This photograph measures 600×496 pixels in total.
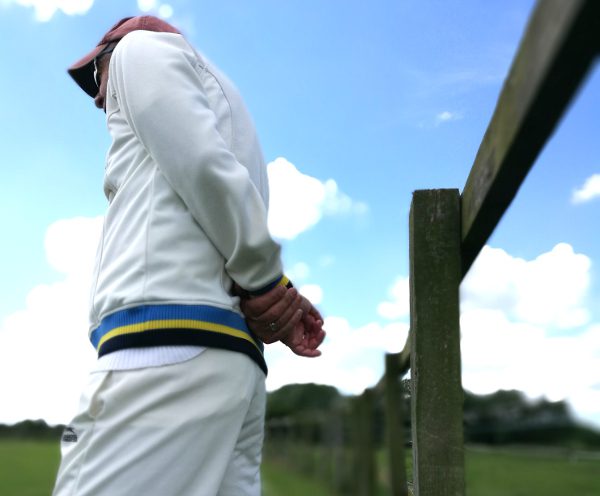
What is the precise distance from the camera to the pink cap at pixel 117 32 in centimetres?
169

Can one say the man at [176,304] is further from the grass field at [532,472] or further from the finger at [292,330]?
the grass field at [532,472]

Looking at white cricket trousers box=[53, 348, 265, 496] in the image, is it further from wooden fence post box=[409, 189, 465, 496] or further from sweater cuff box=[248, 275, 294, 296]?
wooden fence post box=[409, 189, 465, 496]

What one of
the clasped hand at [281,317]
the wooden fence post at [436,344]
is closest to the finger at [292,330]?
the clasped hand at [281,317]

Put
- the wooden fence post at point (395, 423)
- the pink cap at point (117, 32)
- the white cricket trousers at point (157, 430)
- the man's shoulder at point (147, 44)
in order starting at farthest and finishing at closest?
the wooden fence post at point (395, 423), the pink cap at point (117, 32), the man's shoulder at point (147, 44), the white cricket trousers at point (157, 430)

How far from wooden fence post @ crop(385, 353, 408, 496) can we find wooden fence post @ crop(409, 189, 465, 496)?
188cm

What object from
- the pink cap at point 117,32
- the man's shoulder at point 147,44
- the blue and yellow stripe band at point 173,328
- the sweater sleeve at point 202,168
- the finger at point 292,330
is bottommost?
the blue and yellow stripe band at point 173,328

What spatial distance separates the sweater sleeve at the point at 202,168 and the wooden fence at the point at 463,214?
1.03 ft

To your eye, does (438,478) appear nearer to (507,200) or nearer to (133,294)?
(507,200)

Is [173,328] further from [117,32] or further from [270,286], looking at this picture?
[117,32]

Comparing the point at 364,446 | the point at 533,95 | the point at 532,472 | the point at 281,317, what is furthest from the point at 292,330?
the point at 364,446

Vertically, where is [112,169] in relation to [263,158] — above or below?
below

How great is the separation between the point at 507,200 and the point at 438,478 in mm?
577

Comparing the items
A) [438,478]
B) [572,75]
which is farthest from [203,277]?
[572,75]

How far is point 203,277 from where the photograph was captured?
1.37 meters
